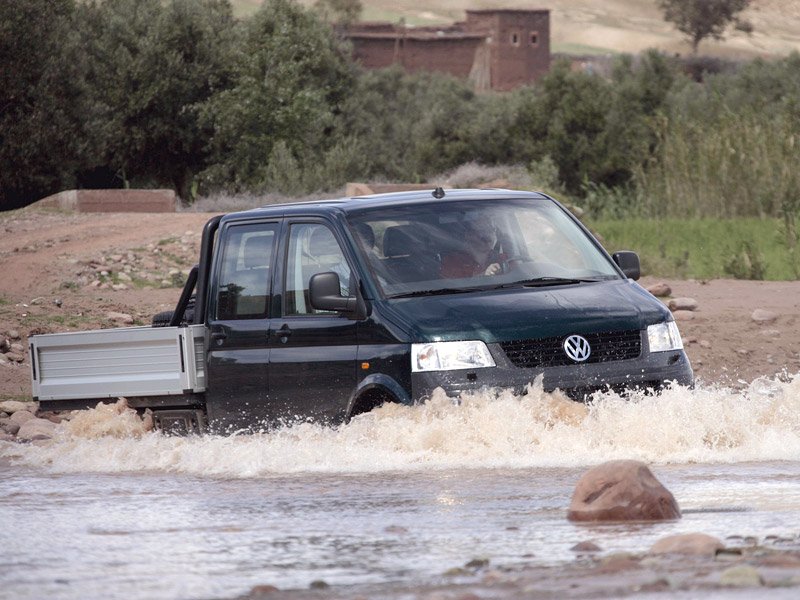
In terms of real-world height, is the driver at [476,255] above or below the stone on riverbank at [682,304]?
above

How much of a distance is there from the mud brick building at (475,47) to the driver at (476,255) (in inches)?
4381

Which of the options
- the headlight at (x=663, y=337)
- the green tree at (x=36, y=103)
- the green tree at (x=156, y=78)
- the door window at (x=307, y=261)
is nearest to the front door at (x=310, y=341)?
the door window at (x=307, y=261)

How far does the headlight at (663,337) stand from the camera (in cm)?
1023

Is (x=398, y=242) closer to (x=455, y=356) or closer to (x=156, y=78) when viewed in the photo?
(x=455, y=356)

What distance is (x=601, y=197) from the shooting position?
32.6 metres

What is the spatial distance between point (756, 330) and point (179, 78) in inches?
1427

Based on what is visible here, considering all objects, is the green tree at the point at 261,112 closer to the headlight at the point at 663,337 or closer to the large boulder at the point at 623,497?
the headlight at the point at 663,337

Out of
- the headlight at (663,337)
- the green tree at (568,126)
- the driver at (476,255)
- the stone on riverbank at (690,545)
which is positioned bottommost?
the green tree at (568,126)

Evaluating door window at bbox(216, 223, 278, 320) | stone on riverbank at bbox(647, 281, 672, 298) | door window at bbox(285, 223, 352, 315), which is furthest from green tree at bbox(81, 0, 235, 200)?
door window at bbox(285, 223, 352, 315)

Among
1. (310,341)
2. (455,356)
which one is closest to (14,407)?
(310,341)

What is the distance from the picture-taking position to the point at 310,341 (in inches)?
419

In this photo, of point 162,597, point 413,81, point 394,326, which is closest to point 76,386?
point 394,326

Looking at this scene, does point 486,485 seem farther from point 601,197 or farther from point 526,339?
point 601,197

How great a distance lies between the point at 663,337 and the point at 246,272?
109 inches
